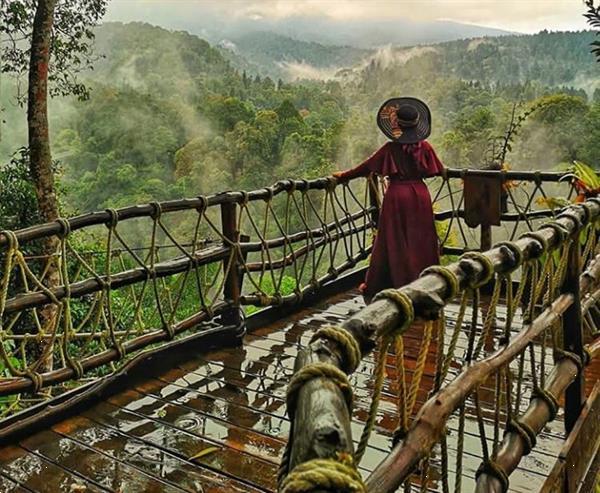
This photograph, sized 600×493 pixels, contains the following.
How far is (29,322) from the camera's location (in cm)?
731

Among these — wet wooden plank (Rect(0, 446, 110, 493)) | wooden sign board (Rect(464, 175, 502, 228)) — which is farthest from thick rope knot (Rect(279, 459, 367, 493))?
wooden sign board (Rect(464, 175, 502, 228))

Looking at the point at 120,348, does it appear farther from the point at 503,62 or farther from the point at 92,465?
the point at 503,62

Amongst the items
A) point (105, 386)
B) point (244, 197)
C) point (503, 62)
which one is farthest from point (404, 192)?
point (503, 62)

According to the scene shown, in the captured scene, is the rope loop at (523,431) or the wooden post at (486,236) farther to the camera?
the wooden post at (486,236)

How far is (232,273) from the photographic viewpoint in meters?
3.17

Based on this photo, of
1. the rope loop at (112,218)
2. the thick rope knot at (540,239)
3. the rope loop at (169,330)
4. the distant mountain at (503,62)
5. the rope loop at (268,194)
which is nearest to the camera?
the thick rope knot at (540,239)

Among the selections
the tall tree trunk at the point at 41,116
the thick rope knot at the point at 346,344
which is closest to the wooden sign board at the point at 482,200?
the thick rope knot at the point at 346,344

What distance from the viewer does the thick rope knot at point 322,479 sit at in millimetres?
600

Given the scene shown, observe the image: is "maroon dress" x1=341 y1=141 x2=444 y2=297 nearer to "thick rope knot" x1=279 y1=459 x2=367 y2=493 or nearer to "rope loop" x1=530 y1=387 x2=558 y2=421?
"rope loop" x1=530 y1=387 x2=558 y2=421

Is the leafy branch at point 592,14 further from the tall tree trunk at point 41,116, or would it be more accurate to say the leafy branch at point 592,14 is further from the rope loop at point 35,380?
the tall tree trunk at point 41,116

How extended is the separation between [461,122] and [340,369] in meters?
18.9

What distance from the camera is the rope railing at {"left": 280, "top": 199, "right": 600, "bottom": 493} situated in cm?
69

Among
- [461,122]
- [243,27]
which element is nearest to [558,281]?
[461,122]

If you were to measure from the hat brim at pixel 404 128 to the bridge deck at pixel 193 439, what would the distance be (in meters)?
1.15
